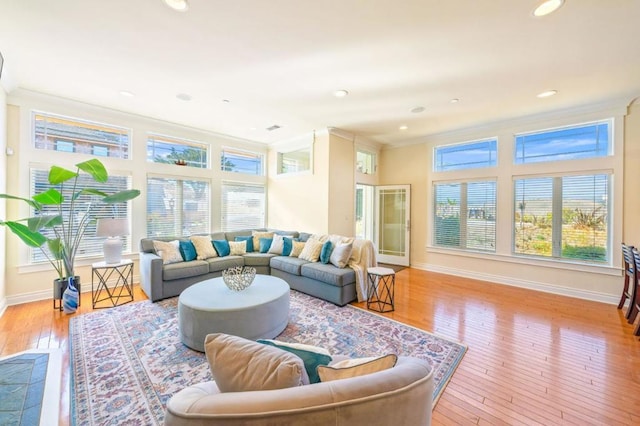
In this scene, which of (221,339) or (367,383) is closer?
(367,383)

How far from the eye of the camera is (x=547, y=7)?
2.10 meters

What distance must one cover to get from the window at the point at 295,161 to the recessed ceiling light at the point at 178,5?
3836 mm

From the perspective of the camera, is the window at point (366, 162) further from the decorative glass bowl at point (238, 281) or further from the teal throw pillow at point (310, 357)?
the teal throw pillow at point (310, 357)

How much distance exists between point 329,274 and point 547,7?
355cm

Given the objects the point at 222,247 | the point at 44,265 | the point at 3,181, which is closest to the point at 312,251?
the point at 222,247

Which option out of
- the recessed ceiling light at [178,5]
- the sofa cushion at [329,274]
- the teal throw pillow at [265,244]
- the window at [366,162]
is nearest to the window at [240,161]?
the teal throw pillow at [265,244]

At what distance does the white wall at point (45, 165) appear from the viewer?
3.76 m

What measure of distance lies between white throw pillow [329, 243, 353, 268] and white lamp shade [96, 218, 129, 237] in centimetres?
324

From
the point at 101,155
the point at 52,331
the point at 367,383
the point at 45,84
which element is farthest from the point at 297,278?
the point at 45,84

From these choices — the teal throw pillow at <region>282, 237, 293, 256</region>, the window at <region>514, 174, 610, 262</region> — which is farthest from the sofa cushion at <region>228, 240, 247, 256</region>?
the window at <region>514, 174, 610, 262</region>

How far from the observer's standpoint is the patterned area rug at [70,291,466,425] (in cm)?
194

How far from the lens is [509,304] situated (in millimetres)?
3959

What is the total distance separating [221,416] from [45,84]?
5061 millimetres

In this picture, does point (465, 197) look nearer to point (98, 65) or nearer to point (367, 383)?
point (367, 383)
